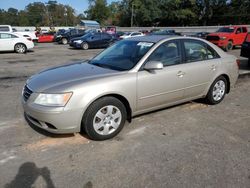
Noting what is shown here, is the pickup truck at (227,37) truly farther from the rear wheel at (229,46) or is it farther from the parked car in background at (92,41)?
the parked car in background at (92,41)

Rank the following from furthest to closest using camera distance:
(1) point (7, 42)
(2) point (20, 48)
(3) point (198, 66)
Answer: (2) point (20, 48) → (1) point (7, 42) → (3) point (198, 66)

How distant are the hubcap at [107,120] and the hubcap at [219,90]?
2.55 meters

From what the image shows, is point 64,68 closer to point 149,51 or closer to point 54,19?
point 149,51

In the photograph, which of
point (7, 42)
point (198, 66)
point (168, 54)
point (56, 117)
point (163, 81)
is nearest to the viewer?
point (56, 117)

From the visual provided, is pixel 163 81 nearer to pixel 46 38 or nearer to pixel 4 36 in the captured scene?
pixel 4 36

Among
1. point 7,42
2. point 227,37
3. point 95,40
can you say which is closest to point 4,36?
point 7,42

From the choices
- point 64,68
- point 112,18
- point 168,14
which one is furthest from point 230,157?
point 112,18

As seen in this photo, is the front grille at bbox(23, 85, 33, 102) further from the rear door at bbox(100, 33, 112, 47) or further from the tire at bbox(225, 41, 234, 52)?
the rear door at bbox(100, 33, 112, 47)

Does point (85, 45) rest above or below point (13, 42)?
below

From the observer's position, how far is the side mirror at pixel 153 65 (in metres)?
4.29

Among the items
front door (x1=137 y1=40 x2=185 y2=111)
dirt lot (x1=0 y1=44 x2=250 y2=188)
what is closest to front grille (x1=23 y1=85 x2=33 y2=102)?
dirt lot (x1=0 y1=44 x2=250 y2=188)

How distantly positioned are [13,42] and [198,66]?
15592 millimetres

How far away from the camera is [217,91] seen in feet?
19.1

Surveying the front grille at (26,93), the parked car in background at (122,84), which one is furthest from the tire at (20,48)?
the front grille at (26,93)
